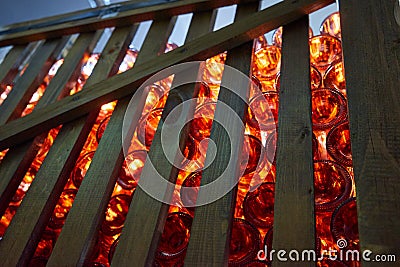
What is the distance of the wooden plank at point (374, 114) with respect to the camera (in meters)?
0.77

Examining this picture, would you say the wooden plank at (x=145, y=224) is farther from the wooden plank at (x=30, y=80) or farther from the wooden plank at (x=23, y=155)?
the wooden plank at (x=30, y=80)

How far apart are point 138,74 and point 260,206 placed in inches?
21.7

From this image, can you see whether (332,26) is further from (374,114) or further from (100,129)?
(100,129)

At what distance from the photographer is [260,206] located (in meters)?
1.14

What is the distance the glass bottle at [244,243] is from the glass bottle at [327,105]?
0.37 m

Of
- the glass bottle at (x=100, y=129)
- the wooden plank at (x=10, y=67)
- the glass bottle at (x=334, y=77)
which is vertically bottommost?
the glass bottle at (x=100, y=129)

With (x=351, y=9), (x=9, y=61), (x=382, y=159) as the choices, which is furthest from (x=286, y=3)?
(x=9, y=61)

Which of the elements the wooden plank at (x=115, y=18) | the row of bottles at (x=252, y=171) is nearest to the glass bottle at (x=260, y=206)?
the row of bottles at (x=252, y=171)

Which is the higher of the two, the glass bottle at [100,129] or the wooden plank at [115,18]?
the wooden plank at [115,18]

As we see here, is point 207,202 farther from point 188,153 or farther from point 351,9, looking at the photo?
point 351,9

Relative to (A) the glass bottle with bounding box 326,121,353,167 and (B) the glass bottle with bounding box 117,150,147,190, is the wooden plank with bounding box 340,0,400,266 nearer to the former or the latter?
(A) the glass bottle with bounding box 326,121,353,167

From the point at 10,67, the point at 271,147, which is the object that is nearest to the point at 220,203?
the point at 271,147

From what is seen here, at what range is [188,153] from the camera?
125 cm

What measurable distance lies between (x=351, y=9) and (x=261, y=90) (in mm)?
357
